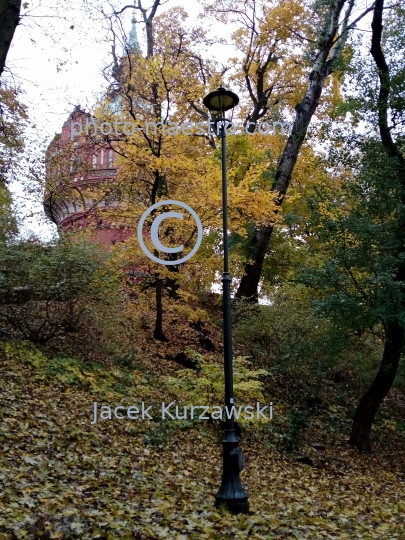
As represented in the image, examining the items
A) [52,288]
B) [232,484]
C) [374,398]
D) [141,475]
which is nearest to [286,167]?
[374,398]

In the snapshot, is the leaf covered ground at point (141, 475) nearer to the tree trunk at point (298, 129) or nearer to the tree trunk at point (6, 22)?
the tree trunk at point (6, 22)

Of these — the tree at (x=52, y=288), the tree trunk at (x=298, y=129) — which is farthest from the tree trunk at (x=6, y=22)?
the tree trunk at (x=298, y=129)

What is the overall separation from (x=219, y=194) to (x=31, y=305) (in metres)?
3.76

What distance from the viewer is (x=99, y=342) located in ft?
29.0

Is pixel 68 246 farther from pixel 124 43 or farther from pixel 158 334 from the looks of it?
pixel 124 43

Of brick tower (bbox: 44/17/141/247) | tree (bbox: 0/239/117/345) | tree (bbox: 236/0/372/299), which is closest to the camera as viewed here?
tree (bbox: 0/239/117/345)

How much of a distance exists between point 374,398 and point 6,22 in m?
8.53

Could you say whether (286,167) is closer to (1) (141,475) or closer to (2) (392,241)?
(2) (392,241)

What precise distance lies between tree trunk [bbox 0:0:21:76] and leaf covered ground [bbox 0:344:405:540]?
4338 mm

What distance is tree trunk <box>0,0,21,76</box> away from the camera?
18.9 ft

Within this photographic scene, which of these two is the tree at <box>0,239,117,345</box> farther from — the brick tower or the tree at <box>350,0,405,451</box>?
the tree at <box>350,0,405,451</box>

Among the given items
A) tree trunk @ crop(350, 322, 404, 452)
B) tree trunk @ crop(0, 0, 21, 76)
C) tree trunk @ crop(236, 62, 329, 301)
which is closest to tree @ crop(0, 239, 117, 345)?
tree trunk @ crop(0, 0, 21, 76)

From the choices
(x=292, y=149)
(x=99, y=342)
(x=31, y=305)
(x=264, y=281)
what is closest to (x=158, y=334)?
(x=99, y=342)

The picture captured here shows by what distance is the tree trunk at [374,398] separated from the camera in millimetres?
8875
